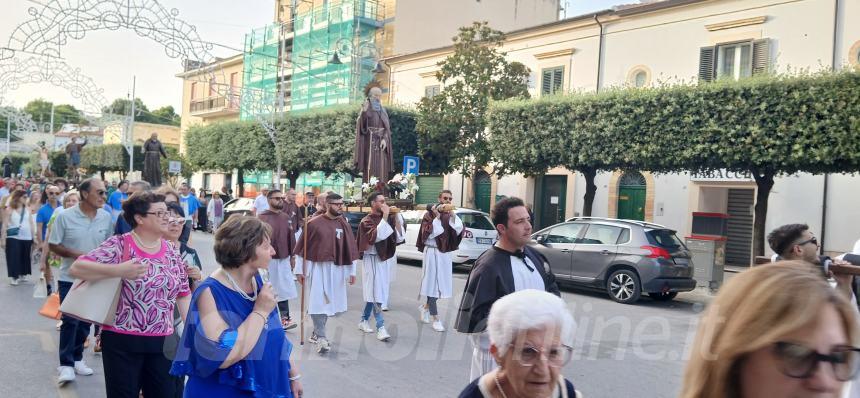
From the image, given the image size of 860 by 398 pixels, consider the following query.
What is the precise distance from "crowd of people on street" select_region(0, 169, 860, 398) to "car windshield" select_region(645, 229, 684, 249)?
5381mm

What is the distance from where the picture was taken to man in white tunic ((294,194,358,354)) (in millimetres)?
8281

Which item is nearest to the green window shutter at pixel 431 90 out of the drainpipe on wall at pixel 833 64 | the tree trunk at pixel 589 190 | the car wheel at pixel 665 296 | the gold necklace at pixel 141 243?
the tree trunk at pixel 589 190

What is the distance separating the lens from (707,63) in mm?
21141

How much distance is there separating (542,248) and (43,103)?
107m

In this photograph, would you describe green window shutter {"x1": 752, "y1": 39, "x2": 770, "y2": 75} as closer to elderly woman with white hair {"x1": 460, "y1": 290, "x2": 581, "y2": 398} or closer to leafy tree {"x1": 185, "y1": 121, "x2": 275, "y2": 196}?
elderly woman with white hair {"x1": 460, "y1": 290, "x2": 581, "y2": 398}

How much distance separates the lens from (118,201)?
43.5ft

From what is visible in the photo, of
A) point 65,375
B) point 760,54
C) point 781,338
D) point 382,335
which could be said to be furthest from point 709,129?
point 781,338

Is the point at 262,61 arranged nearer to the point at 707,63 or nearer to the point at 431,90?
the point at 431,90

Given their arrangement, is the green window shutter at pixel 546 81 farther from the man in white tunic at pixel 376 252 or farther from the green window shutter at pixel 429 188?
the man in white tunic at pixel 376 252

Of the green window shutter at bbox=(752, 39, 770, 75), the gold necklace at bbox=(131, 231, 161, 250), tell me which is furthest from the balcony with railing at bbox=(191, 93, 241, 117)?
the gold necklace at bbox=(131, 231, 161, 250)

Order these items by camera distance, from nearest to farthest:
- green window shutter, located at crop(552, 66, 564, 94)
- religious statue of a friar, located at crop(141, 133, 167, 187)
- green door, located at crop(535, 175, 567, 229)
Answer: religious statue of a friar, located at crop(141, 133, 167, 187), green window shutter, located at crop(552, 66, 564, 94), green door, located at crop(535, 175, 567, 229)

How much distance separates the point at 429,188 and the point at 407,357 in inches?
943

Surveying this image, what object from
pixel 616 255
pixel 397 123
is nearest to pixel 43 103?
pixel 397 123

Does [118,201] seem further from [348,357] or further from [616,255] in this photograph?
[616,255]
